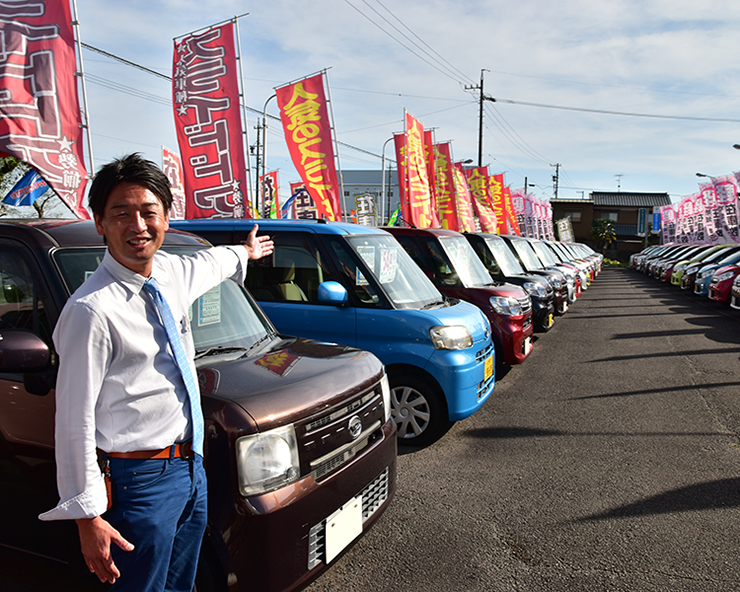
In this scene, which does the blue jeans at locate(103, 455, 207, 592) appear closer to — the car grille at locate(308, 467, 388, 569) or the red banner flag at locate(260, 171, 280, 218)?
the car grille at locate(308, 467, 388, 569)

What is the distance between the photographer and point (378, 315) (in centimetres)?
443

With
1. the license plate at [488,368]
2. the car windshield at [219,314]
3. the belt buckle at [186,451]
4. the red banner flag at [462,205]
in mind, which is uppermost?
the red banner flag at [462,205]

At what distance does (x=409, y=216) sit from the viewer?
1320 centimetres

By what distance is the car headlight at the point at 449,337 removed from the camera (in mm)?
4297

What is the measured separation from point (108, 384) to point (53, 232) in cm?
133

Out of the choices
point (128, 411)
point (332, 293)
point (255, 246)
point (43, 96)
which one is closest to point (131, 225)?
point (128, 411)

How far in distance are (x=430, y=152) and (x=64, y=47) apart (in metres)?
12.7

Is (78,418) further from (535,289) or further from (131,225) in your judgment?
(535,289)

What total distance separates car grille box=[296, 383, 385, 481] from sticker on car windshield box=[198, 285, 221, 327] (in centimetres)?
100

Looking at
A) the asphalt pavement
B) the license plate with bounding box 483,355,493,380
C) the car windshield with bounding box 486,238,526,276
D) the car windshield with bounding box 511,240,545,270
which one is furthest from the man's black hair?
the car windshield with bounding box 511,240,545,270

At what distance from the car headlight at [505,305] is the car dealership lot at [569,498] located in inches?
37.9

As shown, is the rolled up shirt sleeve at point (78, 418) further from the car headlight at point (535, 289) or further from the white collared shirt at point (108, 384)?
the car headlight at point (535, 289)

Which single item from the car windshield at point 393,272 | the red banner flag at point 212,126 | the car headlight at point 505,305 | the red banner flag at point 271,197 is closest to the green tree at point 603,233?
the red banner flag at point 271,197

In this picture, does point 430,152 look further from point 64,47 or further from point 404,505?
point 404,505
